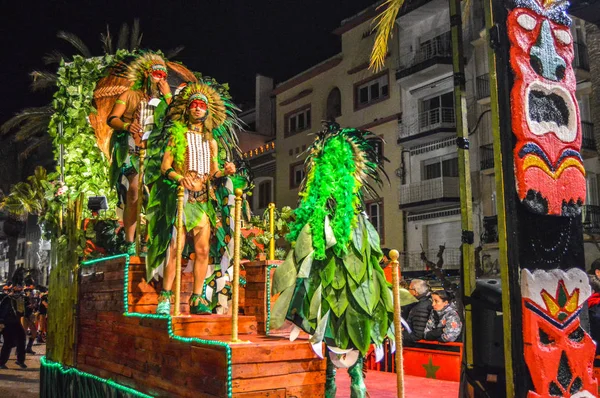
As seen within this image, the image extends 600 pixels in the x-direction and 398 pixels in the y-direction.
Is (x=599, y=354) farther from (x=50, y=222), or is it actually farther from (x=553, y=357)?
(x=50, y=222)

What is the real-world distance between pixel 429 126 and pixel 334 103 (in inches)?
207

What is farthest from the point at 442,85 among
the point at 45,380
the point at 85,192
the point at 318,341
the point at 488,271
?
the point at 318,341

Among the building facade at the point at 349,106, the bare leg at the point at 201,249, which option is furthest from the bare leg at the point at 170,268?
the building facade at the point at 349,106

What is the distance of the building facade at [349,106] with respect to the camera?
23547 millimetres

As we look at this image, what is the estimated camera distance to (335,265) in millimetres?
5043

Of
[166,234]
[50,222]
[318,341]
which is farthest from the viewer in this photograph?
[50,222]

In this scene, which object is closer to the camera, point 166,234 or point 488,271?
point 166,234


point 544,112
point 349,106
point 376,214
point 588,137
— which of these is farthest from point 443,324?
point 349,106

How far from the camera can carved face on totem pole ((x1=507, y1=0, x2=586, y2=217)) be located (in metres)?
4.00

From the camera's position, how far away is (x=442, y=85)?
2248cm

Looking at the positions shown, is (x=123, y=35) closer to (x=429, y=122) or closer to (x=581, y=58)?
(x=429, y=122)

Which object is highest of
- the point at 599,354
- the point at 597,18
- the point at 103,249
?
the point at 597,18

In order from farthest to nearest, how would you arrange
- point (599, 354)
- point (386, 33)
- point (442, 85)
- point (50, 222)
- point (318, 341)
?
1. point (442, 85)
2. point (50, 222)
3. point (599, 354)
4. point (386, 33)
5. point (318, 341)

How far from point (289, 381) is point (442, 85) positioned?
63.0 feet
